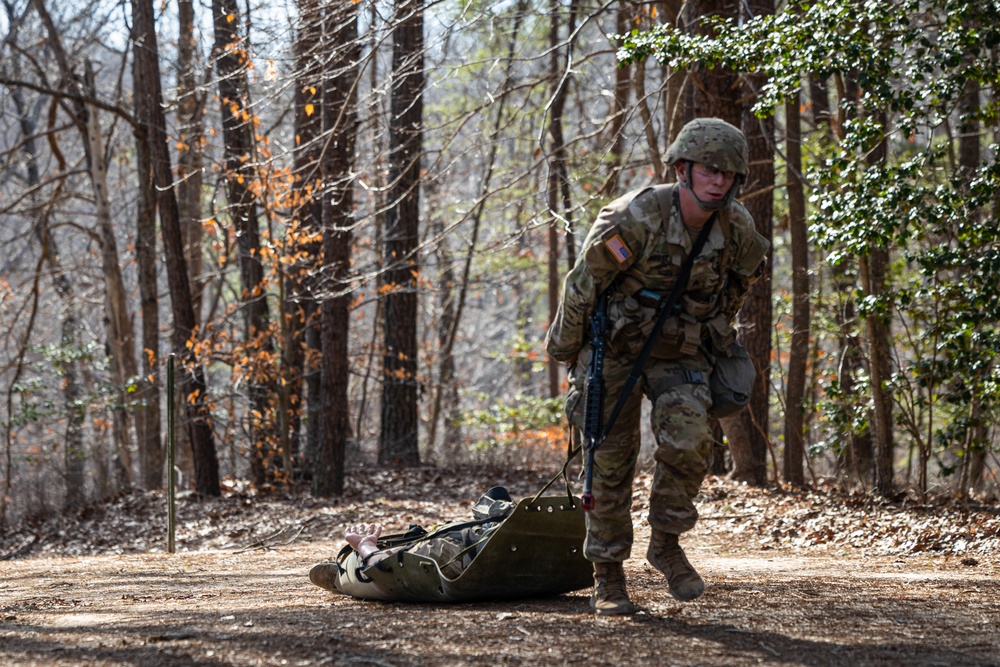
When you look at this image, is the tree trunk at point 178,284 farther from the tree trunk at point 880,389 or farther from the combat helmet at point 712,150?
the combat helmet at point 712,150

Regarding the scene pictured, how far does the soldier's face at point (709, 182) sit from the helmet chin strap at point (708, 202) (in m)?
0.01

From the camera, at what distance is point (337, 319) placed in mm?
12773

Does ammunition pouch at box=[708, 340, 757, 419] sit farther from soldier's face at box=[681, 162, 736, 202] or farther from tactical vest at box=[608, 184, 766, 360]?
soldier's face at box=[681, 162, 736, 202]

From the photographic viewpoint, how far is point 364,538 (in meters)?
4.96

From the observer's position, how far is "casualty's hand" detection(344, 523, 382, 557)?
4926 mm

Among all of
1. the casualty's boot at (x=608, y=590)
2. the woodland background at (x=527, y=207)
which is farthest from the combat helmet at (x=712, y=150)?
the woodland background at (x=527, y=207)

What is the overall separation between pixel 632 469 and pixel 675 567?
422mm

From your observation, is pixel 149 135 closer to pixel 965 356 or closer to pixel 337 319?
pixel 337 319

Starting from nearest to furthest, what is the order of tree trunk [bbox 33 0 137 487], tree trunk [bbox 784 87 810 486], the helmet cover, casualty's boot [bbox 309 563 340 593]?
the helmet cover
casualty's boot [bbox 309 563 340 593]
tree trunk [bbox 784 87 810 486]
tree trunk [bbox 33 0 137 487]

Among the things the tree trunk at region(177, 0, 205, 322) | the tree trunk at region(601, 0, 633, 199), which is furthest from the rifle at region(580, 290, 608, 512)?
the tree trunk at region(177, 0, 205, 322)

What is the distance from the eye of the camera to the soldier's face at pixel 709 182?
4.12 meters

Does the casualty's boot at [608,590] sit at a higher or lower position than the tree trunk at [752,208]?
lower

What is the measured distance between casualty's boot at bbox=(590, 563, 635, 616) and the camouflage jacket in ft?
2.85

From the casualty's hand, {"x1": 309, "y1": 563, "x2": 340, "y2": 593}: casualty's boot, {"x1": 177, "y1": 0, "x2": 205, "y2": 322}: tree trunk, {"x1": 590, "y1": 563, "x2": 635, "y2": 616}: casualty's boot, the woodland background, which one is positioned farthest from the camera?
{"x1": 177, "y1": 0, "x2": 205, "y2": 322}: tree trunk
